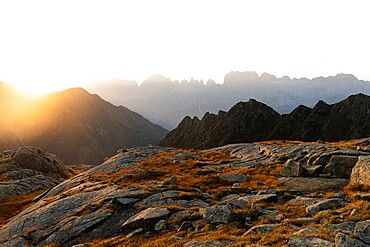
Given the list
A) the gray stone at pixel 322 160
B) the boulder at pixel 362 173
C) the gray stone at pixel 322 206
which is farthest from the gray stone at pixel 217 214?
the gray stone at pixel 322 160

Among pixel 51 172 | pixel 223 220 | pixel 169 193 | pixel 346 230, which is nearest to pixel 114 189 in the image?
pixel 169 193

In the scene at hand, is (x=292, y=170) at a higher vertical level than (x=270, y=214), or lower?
lower

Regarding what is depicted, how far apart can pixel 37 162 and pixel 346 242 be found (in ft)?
335

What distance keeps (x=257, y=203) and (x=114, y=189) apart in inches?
762

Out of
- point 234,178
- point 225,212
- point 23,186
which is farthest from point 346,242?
point 23,186

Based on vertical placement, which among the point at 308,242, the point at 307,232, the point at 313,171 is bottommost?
the point at 313,171

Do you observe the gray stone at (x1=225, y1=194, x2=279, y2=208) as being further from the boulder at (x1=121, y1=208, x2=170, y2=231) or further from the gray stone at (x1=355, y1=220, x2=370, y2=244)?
the gray stone at (x1=355, y1=220, x2=370, y2=244)

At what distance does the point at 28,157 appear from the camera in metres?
96.9

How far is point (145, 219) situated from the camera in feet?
71.5

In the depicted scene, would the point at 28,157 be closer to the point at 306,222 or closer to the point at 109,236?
the point at 109,236

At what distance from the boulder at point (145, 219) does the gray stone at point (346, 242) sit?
13.0 metres

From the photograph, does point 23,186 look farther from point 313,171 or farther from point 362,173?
point 362,173

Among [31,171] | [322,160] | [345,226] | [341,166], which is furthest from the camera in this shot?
[31,171]

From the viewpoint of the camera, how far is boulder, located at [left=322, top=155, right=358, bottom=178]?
96.0 ft
